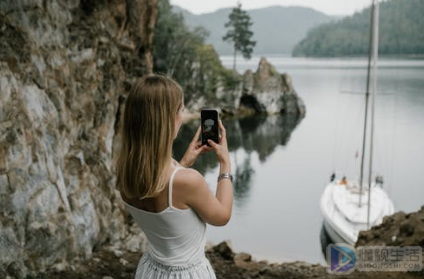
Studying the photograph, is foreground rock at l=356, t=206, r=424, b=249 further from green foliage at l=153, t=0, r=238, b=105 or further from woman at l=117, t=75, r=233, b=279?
green foliage at l=153, t=0, r=238, b=105

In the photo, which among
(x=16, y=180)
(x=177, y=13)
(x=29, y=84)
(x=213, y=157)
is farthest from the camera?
(x=177, y=13)

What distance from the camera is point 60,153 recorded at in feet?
22.3

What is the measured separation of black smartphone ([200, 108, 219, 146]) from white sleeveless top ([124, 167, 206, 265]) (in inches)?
16.1

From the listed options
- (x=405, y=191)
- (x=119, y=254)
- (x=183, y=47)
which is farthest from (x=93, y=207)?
(x=183, y=47)

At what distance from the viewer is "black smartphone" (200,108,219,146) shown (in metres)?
2.28

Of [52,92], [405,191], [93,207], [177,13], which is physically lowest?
[405,191]

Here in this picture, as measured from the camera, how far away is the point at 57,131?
22.0 ft

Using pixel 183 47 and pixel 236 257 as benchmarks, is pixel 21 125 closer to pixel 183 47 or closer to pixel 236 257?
pixel 236 257

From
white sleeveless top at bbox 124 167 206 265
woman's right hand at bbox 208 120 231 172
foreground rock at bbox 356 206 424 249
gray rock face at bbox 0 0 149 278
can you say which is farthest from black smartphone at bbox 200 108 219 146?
foreground rock at bbox 356 206 424 249

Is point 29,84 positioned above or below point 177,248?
above

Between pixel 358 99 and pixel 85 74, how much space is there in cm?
5632

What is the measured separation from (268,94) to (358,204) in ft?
119

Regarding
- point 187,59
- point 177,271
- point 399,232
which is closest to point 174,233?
point 177,271

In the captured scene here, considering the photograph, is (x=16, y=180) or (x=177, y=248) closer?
(x=177, y=248)
